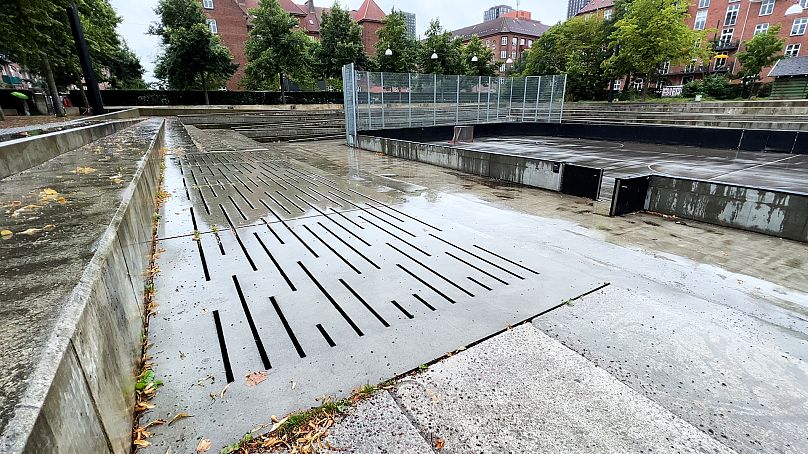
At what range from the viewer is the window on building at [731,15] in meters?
42.1

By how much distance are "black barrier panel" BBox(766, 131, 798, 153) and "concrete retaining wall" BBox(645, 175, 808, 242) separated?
14.2 m

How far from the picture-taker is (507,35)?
86.9m

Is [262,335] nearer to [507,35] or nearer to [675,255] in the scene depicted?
[675,255]

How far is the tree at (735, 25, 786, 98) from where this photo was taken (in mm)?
33875

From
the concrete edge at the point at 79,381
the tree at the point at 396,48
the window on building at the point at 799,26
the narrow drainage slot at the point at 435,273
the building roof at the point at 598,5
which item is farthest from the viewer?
the building roof at the point at 598,5

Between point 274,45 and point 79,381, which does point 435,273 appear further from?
point 274,45

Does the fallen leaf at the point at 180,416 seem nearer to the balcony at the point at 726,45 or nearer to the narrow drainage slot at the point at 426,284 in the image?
the narrow drainage slot at the point at 426,284

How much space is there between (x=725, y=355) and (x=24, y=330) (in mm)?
4110

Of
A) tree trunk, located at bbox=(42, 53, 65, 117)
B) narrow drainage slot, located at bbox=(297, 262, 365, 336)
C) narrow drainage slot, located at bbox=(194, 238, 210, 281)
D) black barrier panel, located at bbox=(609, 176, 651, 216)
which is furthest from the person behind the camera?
tree trunk, located at bbox=(42, 53, 65, 117)

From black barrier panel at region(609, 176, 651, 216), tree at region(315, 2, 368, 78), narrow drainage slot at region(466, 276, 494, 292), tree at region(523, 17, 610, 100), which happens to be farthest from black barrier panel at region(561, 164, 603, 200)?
tree at region(523, 17, 610, 100)

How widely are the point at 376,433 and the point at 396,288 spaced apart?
170 cm

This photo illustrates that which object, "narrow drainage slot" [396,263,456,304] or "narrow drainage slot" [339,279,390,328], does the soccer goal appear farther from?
"narrow drainage slot" [339,279,390,328]

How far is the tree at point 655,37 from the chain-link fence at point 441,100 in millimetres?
15403

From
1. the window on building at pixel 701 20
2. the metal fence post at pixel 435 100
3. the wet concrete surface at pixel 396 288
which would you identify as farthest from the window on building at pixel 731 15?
the wet concrete surface at pixel 396 288
